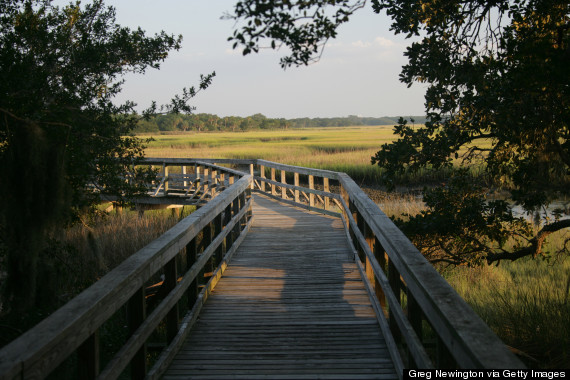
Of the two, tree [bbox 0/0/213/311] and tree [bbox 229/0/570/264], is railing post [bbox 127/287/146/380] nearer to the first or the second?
tree [bbox 0/0/213/311]

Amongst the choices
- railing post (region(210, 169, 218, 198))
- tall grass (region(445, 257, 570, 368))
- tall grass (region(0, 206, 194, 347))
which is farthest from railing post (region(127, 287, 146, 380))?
railing post (region(210, 169, 218, 198))

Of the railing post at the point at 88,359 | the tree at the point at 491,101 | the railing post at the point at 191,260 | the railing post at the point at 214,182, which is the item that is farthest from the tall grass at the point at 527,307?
the railing post at the point at 214,182

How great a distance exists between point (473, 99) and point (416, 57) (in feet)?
2.64

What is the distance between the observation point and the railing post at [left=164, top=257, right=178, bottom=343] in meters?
3.84

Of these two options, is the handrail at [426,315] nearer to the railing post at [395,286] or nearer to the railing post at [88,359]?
the railing post at [395,286]

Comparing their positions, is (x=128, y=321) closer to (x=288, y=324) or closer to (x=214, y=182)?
(x=288, y=324)

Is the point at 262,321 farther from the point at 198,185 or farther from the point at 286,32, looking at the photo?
the point at 198,185

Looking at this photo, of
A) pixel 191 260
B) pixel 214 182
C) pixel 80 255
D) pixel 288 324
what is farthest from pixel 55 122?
pixel 214 182

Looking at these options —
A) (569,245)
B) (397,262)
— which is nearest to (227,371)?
(397,262)

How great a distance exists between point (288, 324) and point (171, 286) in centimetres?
114

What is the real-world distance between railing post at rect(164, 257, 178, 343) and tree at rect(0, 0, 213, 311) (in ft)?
2.53

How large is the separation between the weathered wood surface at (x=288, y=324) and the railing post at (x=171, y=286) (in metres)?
0.15

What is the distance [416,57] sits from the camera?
5.91 metres

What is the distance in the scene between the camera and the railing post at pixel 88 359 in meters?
2.34
